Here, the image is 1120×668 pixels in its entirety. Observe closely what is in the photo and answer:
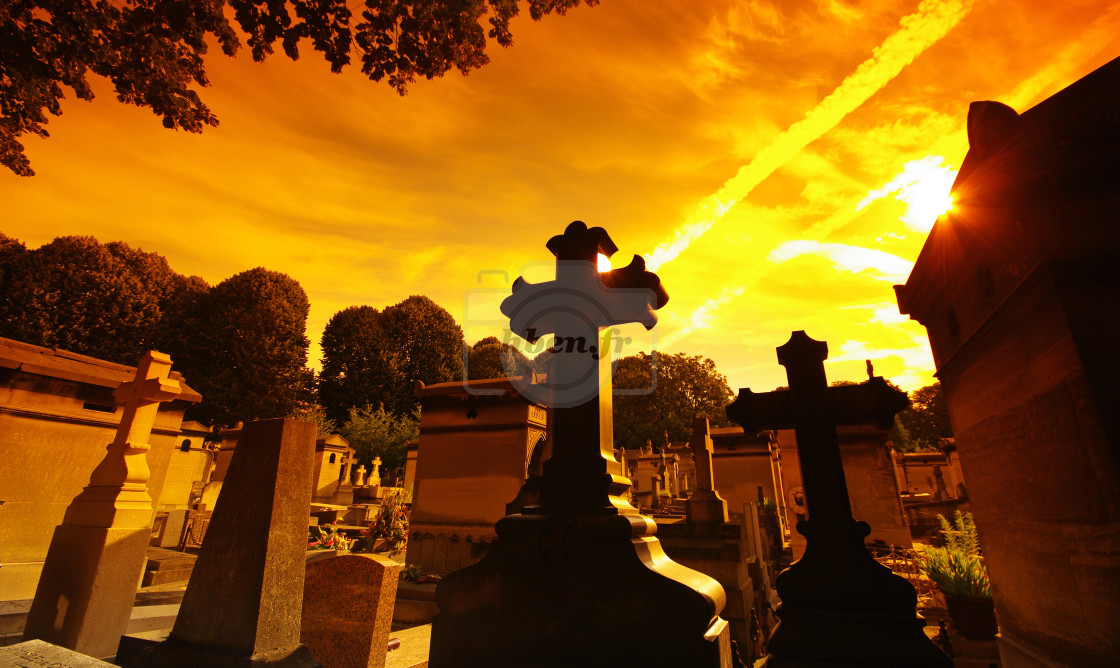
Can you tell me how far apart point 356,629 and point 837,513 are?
3.85 meters

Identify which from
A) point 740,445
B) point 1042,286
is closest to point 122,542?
point 1042,286

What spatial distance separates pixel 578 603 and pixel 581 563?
0.60 ft

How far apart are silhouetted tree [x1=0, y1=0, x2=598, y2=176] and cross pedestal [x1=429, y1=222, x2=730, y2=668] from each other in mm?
2443

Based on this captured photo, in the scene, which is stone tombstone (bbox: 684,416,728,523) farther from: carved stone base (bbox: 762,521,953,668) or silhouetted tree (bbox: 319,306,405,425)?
silhouetted tree (bbox: 319,306,405,425)

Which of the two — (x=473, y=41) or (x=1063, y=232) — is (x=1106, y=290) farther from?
(x=473, y=41)

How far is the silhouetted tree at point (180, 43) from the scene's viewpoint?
3598 millimetres

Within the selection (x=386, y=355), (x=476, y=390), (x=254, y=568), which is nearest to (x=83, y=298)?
(x=386, y=355)

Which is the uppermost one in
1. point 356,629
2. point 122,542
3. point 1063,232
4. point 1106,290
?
point 1063,232

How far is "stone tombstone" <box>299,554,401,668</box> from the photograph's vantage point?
382cm

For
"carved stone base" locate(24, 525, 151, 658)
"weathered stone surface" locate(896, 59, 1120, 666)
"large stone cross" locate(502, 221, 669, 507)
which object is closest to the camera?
"weathered stone surface" locate(896, 59, 1120, 666)

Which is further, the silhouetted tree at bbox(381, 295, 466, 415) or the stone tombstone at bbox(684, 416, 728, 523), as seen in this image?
the silhouetted tree at bbox(381, 295, 466, 415)

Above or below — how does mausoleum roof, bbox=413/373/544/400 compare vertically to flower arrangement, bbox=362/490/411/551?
above

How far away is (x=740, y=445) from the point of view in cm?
1600

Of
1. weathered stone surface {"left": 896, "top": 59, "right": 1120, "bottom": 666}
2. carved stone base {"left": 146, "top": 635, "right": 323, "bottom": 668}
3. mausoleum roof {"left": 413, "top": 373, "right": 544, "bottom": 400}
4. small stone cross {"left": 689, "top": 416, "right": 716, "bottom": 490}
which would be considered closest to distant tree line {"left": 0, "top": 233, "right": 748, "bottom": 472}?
small stone cross {"left": 689, "top": 416, "right": 716, "bottom": 490}
